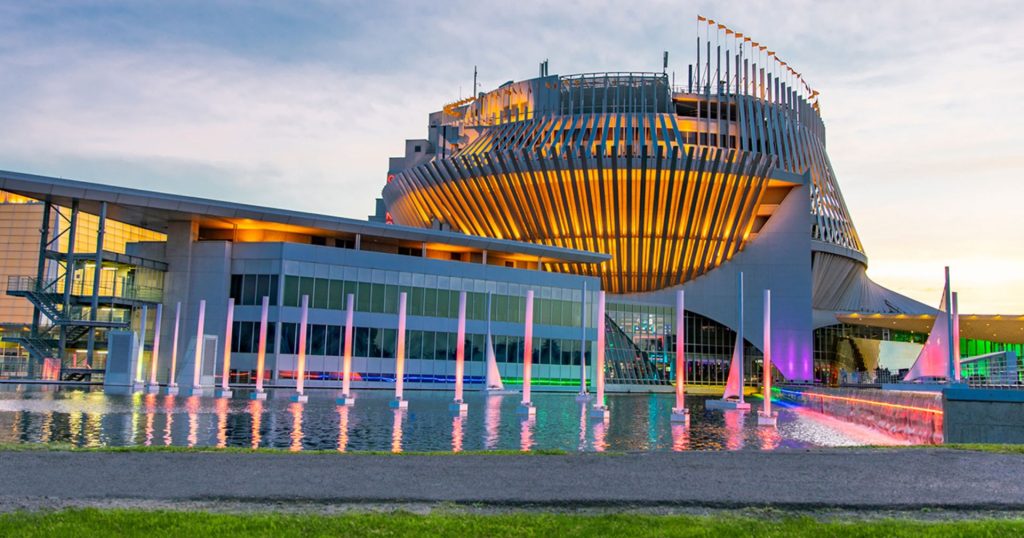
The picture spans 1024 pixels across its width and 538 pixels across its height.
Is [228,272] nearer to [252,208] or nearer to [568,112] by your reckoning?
[252,208]

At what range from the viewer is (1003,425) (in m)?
22.4

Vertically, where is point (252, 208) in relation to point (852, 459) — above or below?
above

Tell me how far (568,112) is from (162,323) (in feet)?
149

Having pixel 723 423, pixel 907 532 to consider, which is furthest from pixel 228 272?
pixel 907 532

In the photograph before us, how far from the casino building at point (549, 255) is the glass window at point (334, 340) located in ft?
0.32

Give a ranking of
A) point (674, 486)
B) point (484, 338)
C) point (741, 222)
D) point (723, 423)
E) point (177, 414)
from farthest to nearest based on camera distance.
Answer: point (741, 222) < point (484, 338) < point (723, 423) < point (177, 414) < point (674, 486)

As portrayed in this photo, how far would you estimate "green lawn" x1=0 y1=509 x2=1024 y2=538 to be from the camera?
9914 mm

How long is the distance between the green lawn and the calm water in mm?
10492

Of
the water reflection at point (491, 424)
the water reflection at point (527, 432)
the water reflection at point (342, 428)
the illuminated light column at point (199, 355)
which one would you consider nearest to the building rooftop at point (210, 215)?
the illuminated light column at point (199, 355)

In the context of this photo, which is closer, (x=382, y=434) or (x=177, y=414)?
(x=382, y=434)

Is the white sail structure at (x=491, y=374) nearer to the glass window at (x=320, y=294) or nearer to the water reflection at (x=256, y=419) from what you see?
the water reflection at (x=256, y=419)

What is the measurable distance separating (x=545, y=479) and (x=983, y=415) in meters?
13.7

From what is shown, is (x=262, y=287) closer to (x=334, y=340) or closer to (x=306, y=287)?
(x=306, y=287)

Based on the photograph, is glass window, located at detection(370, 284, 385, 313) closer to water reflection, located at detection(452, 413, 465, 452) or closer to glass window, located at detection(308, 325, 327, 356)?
glass window, located at detection(308, 325, 327, 356)
